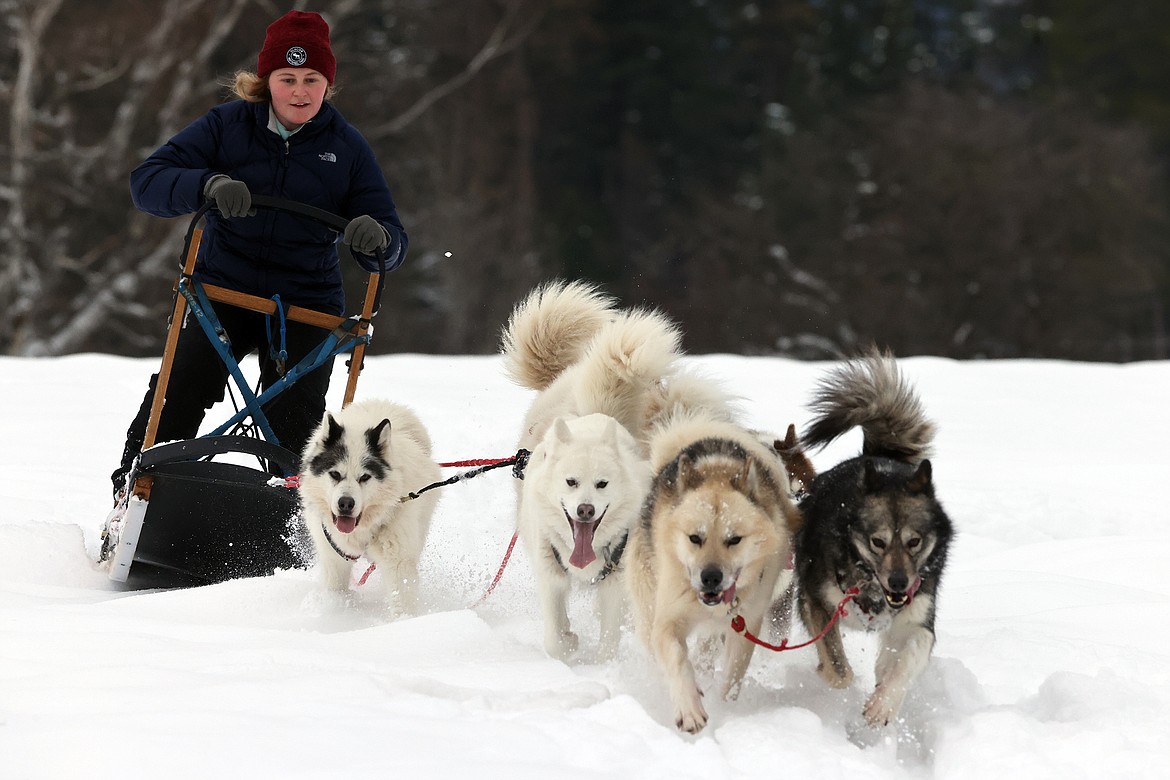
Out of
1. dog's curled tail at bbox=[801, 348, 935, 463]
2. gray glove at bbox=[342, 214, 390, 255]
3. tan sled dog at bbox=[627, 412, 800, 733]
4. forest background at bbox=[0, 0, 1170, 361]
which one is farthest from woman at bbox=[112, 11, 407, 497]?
forest background at bbox=[0, 0, 1170, 361]

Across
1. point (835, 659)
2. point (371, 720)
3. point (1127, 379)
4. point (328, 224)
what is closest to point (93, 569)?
point (328, 224)

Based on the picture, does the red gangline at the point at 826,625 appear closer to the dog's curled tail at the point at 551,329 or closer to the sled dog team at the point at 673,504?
the sled dog team at the point at 673,504

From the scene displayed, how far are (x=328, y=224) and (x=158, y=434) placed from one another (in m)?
1.00

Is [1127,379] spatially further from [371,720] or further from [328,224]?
[371,720]

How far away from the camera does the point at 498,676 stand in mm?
3547

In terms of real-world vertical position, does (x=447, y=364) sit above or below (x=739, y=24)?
below

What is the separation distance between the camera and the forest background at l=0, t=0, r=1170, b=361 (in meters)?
19.9

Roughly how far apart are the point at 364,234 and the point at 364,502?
36.3 inches

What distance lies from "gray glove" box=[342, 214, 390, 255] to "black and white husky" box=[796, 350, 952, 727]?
5.69 feet

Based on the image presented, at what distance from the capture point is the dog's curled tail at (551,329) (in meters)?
5.31

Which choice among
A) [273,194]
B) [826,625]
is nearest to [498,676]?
[826,625]

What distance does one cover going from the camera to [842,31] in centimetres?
3097

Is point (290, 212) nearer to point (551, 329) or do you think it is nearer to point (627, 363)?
point (551, 329)

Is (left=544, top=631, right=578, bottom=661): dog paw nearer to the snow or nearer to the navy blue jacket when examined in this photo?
the snow
